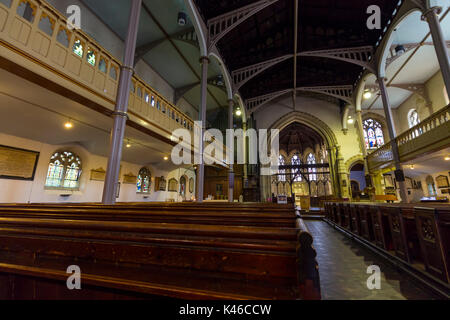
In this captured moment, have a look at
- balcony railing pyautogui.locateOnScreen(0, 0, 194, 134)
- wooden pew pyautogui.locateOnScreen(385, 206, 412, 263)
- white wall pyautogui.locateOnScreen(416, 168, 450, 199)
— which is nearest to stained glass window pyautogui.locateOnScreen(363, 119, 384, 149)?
white wall pyautogui.locateOnScreen(416, 168, 450, 199)

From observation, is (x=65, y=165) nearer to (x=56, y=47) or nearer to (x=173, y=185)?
(x=56, y=47)

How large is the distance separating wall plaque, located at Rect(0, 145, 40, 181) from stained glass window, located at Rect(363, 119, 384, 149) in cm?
1786

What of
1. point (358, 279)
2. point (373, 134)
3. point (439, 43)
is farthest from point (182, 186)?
point (373, 134)

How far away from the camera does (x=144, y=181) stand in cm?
935

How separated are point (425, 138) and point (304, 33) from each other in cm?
735

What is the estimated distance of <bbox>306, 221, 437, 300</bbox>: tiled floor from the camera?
1923mm

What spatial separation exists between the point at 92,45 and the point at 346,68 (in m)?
13.1

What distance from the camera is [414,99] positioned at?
40.4ft

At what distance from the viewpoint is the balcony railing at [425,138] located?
6117 millimetres

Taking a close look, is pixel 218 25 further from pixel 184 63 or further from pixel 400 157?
pixel 400 157

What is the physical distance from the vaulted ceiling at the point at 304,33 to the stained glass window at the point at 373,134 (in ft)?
13.4

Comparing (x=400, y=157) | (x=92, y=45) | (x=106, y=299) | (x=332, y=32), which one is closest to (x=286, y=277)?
(x=106, y=299)

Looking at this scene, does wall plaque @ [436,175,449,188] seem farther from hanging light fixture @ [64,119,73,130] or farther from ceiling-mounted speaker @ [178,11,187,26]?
hanging light fixture @ [64,119,73,130]
